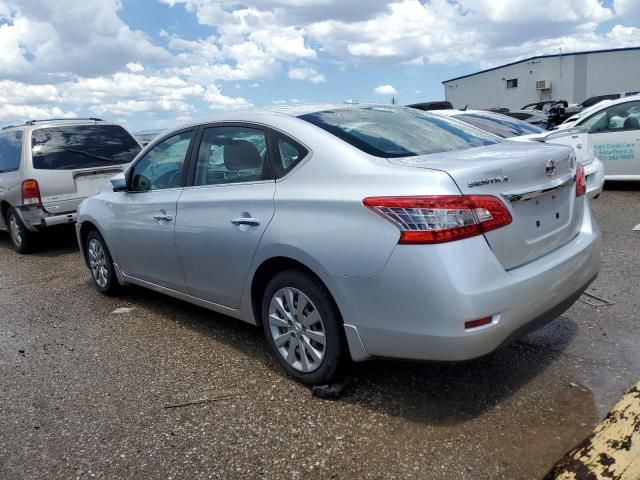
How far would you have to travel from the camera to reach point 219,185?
382 centimetres

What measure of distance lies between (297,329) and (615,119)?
779cm

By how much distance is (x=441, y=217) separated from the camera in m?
2.63

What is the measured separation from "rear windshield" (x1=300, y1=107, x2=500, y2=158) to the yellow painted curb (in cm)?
161

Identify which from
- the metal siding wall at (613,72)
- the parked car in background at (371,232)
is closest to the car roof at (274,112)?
the parked car in background at (371,232)

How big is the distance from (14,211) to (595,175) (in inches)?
303

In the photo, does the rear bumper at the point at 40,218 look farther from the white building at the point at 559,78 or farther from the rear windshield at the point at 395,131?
the white building at the point at 559,78

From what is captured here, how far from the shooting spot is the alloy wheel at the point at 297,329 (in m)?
3.22

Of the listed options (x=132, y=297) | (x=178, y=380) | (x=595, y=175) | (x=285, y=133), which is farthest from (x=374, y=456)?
(x=595, y=175)

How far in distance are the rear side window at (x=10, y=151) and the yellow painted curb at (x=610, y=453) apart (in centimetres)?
769

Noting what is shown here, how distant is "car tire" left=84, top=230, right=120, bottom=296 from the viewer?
5367 millimetres

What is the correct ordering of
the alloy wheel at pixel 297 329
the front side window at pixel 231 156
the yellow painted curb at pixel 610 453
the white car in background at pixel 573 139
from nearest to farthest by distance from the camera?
1. the yellow painted curb at pixel 610 453
2. the alloy wheel at pixel 297 329
3. the front side window at pixel 231 156
4. the white car in background at pixel 573 139

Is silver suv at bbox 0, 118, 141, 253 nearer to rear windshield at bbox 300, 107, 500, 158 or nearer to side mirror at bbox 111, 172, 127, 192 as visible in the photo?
side mirror at bbox 111, 172, 127, 192

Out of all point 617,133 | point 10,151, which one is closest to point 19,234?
point 10,151

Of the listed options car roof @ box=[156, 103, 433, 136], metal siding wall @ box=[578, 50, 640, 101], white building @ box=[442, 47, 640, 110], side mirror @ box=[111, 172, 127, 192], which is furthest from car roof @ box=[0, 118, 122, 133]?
metal siding wall @ box=[578, 50, 640, 101]
